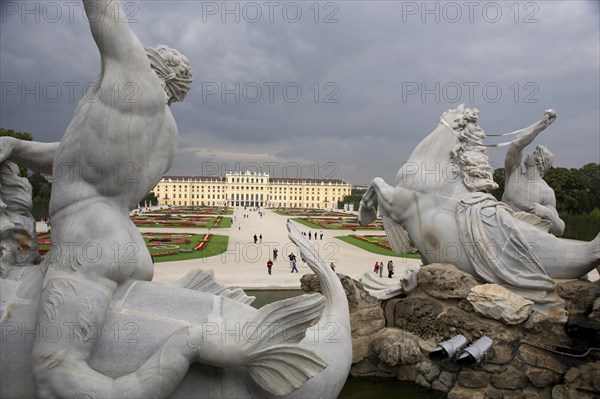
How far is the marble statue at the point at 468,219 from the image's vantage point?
6156 mm

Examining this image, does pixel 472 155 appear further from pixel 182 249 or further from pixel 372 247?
pixel 372 247

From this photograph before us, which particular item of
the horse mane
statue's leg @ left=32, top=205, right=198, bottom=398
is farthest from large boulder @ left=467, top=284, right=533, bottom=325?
statue's leg @ left=32, top=205, right=198, bottom=398

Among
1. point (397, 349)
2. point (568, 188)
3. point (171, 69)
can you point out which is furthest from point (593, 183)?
point (171, 69)

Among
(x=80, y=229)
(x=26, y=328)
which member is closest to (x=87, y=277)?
(x=80, y=229)

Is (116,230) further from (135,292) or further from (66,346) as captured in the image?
(66,346)

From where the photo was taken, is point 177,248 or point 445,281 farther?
point 177,248

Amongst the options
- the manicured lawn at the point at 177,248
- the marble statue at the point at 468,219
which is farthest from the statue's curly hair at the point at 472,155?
the manicured lawn at the point at 177,248

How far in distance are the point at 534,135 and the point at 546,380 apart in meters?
3.47

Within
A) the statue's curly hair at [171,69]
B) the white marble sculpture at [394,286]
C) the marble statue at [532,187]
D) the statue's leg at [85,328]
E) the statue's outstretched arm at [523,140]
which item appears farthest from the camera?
the marble statue at [532,187]

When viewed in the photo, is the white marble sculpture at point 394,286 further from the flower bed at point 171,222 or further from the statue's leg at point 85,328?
the flower bed at point 171,222

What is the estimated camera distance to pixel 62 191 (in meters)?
2.68

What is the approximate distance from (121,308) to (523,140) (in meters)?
6.41

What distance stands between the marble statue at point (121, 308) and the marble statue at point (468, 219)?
398 centimetres

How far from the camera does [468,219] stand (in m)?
6.23
